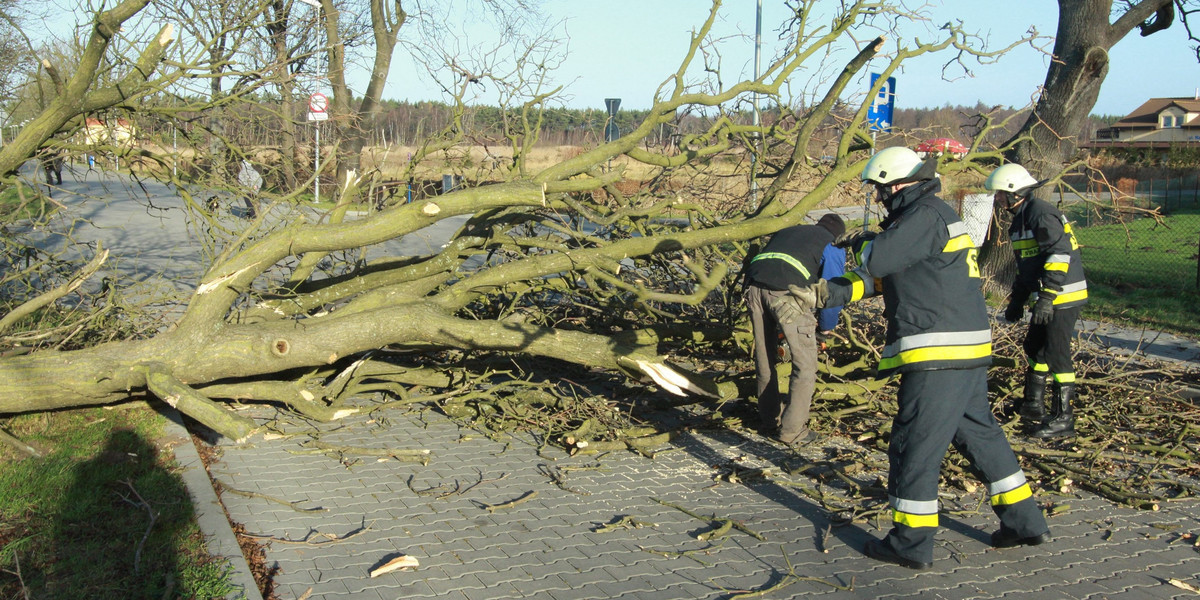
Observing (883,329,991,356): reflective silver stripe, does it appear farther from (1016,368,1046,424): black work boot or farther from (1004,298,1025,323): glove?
(1004,298,1025,323): glove

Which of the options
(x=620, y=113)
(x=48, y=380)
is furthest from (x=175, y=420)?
(x=620, y=113)

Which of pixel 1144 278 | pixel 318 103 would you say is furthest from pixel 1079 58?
pixel 318 103

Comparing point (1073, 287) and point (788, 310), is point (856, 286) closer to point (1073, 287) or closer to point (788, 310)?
point (788, 310)

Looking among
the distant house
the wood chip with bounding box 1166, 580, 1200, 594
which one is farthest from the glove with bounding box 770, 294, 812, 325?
the distant house

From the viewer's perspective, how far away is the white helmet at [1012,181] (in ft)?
20.2

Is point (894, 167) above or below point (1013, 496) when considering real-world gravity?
above

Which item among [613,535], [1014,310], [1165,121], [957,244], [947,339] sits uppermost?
[1165,121]

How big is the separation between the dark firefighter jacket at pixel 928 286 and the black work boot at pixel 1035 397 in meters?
2.36

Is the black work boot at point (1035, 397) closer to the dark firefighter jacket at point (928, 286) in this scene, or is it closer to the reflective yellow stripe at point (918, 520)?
the dark firefighter jacket at point (928, 286)

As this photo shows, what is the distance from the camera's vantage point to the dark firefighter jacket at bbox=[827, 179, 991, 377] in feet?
13.4

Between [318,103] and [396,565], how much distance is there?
5.43 metres

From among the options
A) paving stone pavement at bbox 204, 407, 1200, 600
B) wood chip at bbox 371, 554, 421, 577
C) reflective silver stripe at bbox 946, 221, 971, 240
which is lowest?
paving stone pavement at bbox 204, 407, 1200, 600

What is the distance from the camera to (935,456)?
161 inches

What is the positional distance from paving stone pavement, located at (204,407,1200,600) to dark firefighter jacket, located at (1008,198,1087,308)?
5.30 ft
